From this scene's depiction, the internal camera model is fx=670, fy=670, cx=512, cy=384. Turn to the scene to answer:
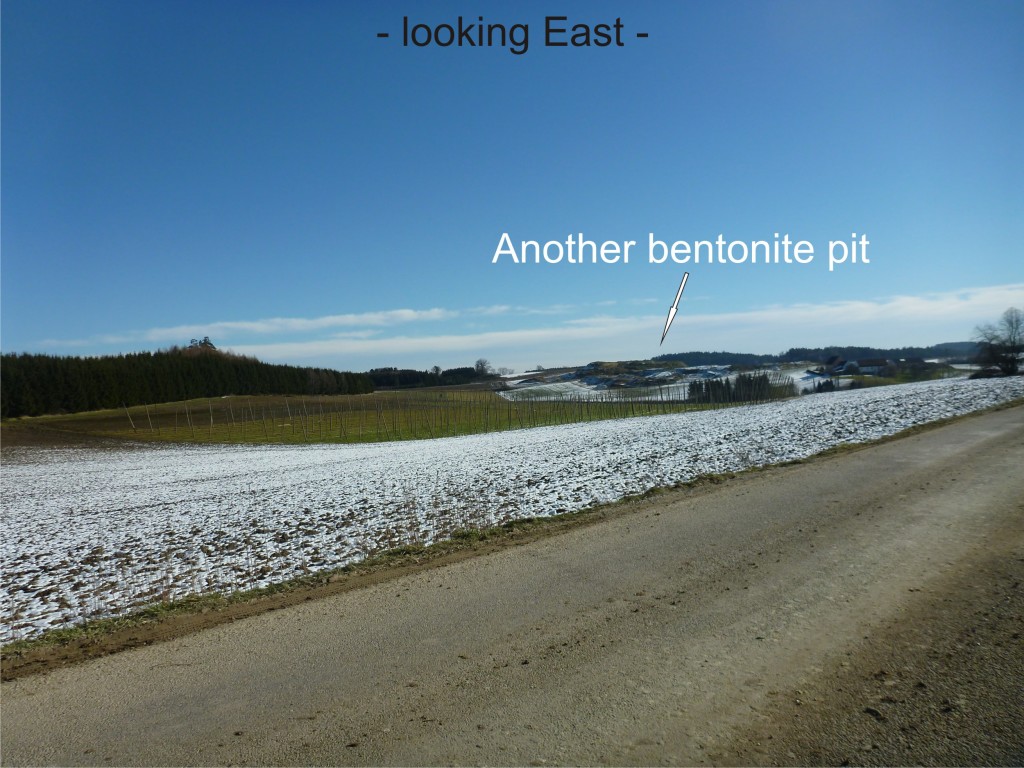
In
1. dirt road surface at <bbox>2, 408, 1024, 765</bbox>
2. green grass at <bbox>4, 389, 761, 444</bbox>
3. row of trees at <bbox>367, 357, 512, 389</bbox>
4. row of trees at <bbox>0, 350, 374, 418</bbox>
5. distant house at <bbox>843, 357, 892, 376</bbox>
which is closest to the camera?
dirt road surface at <bbox>2, 408, 1024, 765</bbox>

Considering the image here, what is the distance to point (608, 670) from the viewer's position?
5.41 m

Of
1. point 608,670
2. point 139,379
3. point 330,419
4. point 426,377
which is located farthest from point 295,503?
point 426,377

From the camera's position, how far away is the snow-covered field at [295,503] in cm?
927

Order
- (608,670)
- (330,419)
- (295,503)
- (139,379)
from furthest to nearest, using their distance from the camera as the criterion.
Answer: (139,379) → (330,419) → (295,503) → (608,670)

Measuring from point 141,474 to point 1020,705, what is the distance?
2812 centimetres

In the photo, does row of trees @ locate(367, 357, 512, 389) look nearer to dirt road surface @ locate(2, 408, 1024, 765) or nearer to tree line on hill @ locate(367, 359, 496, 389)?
tree line on hill @ locate(367, 359, 496, 389)

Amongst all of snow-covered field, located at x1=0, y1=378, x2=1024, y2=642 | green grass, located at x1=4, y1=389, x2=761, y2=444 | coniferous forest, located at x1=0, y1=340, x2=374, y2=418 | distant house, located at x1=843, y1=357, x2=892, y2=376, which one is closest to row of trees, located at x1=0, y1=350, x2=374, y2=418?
coniferous forest, located at x1=0, y1=340, x2=374, y2=418

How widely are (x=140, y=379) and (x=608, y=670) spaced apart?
9621 centimetres

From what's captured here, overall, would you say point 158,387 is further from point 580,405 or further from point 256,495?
point 256,495

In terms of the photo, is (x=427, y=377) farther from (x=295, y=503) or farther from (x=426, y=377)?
(x=295, y=503)

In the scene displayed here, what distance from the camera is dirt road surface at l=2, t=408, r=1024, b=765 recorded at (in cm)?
443

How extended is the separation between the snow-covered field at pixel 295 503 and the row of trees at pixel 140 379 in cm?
5801

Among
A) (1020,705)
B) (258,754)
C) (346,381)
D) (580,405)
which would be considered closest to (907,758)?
(1020,705)

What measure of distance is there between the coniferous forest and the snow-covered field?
190ft
